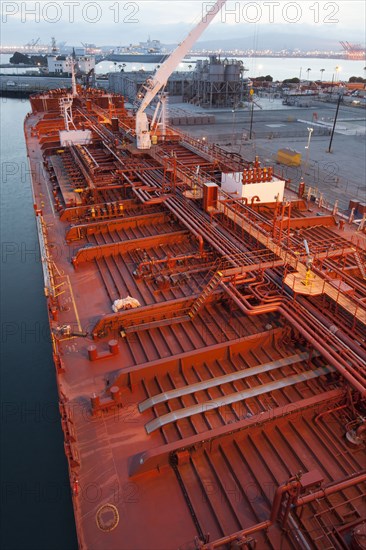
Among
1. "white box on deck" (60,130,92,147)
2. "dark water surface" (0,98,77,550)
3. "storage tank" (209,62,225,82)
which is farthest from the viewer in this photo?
"storage tank" (209,62,225,82)

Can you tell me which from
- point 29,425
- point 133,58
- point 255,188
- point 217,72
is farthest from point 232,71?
point 133,58

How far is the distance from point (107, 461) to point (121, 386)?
2122mm

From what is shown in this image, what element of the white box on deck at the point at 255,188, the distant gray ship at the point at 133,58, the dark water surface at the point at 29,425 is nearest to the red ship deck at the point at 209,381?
the white box on deck at the point at 255,188

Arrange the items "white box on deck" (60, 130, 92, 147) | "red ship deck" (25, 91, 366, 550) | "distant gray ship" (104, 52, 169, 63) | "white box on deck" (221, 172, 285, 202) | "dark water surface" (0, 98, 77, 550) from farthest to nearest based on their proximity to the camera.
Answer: "distant gray ship" (104, 52, 169, 63), "white box on deck" (60, 130, 92, 147), "white box on deck" (221, 172, 285, 202), "dark water surface" (0, 98, 77, 550), "red ship deck" (25, 91, 366, 550)

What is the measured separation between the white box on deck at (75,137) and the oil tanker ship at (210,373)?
15463mm

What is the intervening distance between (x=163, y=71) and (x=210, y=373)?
25.2m

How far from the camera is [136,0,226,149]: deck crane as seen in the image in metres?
25.7

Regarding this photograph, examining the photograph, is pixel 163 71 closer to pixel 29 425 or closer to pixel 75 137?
pixel 75 137

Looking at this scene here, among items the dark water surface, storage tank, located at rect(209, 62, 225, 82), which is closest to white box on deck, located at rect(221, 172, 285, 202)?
the dark water surface

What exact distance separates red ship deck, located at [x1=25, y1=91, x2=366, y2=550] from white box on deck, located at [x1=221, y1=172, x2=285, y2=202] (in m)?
1.31

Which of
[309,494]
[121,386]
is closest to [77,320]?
[121,386]

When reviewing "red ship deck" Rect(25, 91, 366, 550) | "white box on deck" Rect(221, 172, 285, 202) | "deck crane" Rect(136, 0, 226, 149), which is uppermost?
"deck crane" Rect(136, 0, 226, 149)

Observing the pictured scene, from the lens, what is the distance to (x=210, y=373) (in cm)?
1113

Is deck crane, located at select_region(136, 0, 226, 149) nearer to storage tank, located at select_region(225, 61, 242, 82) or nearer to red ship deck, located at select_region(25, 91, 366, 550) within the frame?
red ship deck, located at select_region(25, 91, 366, 550)
